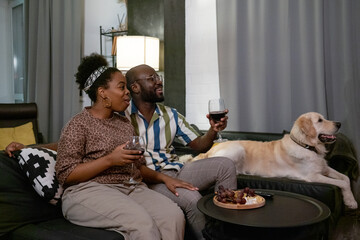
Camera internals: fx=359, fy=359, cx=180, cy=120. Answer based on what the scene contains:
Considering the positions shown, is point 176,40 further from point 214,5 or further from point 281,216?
point 281,216

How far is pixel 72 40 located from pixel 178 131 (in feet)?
9.88

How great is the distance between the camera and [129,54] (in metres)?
3.56

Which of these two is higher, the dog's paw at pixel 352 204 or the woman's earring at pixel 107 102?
the woman's earring at pixel 107 102

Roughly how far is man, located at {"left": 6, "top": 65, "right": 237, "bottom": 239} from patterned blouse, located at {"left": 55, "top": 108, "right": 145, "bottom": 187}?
0.93ft

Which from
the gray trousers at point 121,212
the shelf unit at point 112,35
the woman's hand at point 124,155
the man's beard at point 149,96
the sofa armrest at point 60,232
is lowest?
the sofa armrest at point 60,232

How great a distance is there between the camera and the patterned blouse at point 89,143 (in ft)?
5.25

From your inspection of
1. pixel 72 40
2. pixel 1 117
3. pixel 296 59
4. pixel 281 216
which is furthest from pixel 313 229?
pixel 72 40

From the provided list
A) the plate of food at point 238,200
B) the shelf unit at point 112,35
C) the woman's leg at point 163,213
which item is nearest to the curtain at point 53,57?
the shelf unit at point 112,35

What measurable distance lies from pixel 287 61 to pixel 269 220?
2150 millimetres

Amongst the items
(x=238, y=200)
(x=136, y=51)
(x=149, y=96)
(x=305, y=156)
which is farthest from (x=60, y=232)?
(x=136, y=51)

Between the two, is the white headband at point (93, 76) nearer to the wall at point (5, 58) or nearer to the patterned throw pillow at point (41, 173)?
the patterned throw pillow at point (41, 173)

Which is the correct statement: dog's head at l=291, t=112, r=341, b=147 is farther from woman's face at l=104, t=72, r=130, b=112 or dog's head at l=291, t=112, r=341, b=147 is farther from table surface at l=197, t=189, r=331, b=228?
woman's face at l=104, t=72, r=130, b=112

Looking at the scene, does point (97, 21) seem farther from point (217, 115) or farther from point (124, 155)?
point (124, 155)

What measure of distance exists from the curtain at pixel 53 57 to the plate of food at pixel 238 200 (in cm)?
351
